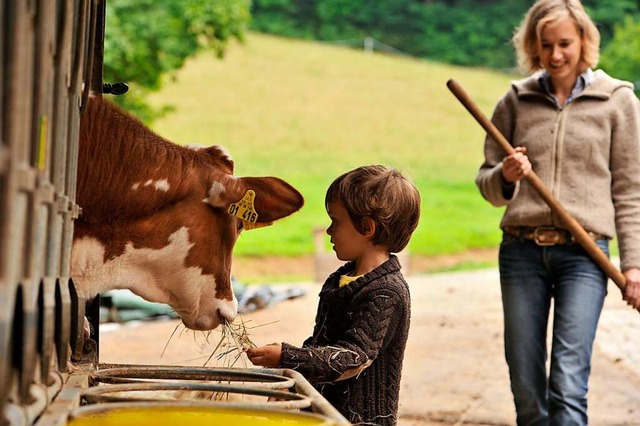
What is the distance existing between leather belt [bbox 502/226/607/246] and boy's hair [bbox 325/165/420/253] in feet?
3.97

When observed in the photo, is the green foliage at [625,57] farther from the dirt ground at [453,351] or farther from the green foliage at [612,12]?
the dirt ground at [453,351]

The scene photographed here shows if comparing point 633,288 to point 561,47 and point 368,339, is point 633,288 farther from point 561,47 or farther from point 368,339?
point 368,339

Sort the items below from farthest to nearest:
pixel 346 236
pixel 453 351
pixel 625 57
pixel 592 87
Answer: pixel 625 57, pixel 453 351, pixel 592 87, pixel 346 236

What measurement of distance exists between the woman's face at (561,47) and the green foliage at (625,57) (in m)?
36.4

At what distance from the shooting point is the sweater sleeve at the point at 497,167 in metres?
4.85

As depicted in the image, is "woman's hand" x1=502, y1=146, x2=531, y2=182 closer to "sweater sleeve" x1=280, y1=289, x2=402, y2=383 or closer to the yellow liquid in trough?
"sweater sleeve" x1=280, y1=289, x2=402, y2=383

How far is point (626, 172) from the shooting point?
4.83 meters

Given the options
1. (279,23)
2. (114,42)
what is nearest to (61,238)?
(114,42)

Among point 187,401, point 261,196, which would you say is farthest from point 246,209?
point 187,401

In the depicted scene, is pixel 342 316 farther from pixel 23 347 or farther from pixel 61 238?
pixel 23 347

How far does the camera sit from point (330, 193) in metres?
3.74

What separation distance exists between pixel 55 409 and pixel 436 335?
9.01 m

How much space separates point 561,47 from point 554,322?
1075 millimetres

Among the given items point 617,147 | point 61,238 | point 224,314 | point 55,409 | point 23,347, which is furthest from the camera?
point 617,147
